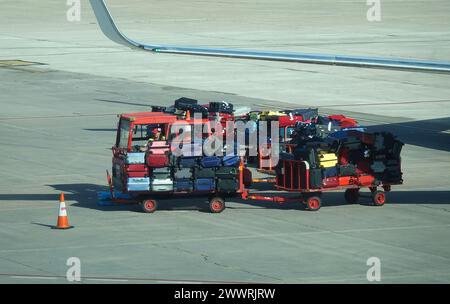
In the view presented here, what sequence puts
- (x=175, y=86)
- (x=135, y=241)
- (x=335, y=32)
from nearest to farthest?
(x=135, y=241) < (x=175, y=86) < (x=335, y=32)

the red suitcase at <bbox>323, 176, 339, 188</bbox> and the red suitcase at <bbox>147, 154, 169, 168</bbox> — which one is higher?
the red suitcase at <bbox>147, 154, 169, 168</bbox>

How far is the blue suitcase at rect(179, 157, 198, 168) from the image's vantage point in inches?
1226

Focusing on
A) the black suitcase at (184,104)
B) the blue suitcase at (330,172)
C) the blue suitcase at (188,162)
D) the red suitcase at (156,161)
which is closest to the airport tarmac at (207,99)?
the blue suitcase at (330,172)

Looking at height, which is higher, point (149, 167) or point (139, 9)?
point (139, 9)

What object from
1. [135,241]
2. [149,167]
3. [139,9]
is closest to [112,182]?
[149,167]

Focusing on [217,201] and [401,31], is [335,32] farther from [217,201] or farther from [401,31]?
[217,201]

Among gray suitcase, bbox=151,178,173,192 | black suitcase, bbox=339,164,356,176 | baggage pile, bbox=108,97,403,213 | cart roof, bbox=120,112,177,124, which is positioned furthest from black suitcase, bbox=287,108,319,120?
gray suitcase, bbox=151,178,173,192

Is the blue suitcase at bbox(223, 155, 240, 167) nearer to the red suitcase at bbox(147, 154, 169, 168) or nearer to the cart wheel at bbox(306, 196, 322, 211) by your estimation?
the red suitcase at bbox(147, 154, 169, 168)

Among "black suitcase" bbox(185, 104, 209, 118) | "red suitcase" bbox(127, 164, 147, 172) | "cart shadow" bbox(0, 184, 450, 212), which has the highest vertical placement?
"black suitcase" bbox(185, 104, 209, 118)

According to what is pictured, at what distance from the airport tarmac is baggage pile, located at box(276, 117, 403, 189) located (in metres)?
0.82

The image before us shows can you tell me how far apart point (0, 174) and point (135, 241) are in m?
10.5

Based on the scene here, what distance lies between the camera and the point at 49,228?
29125mm

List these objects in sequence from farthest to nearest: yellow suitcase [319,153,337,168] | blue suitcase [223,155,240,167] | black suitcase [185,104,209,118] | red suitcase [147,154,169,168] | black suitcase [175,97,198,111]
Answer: black suitcase [175,97,198,111], black suitcase [185,104,209,118], yellow suitcase [319,153,337,168], blue suitcase [223,155,240,167], red suitcase [147,154,169,168]
